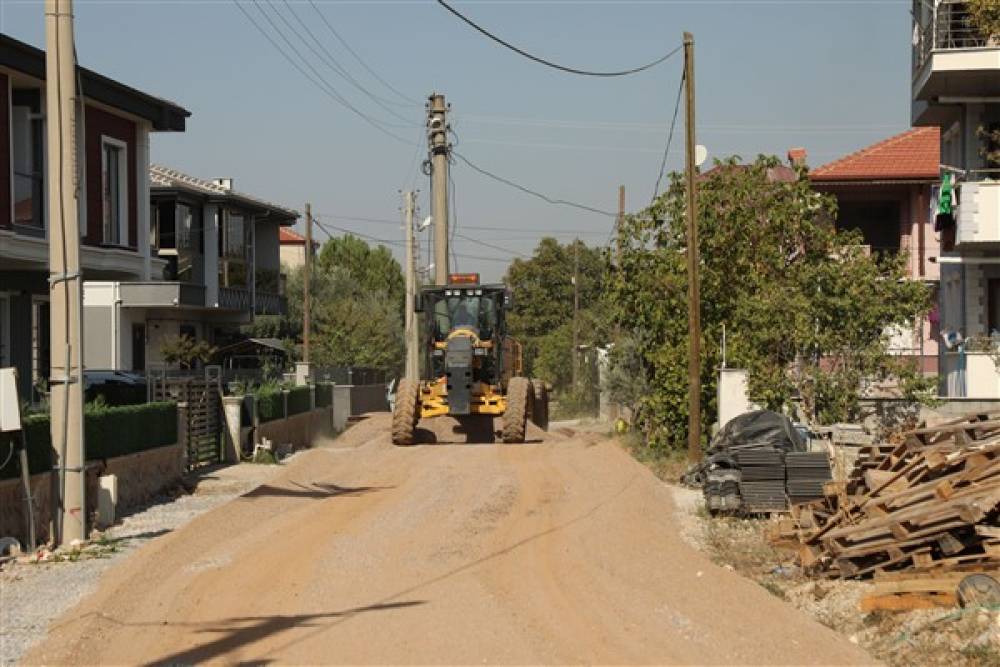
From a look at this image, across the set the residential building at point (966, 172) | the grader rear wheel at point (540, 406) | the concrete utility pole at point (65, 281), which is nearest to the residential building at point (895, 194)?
the residential building at point (966, 172)

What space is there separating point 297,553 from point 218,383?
12.3 meters

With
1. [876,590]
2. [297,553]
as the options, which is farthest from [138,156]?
[876,590]

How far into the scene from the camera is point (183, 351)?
37438 mm

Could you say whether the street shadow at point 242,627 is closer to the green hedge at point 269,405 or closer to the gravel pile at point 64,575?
the gravel pile at point 64,575

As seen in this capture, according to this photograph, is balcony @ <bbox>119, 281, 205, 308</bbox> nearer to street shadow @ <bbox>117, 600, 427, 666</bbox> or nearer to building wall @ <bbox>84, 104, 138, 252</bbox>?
building wall @ <bbox>84, 104, 138, 252</bbox>

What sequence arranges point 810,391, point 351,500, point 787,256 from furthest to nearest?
point 787,256 → point 810,391 → point 351,500

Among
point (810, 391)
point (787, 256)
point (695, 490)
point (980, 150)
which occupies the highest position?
point (980, 150)

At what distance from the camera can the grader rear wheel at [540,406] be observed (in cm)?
3606

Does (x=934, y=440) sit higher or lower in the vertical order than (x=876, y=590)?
higher

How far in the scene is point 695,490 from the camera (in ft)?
74.6

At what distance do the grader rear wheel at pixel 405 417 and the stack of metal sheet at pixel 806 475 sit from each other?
534 inches

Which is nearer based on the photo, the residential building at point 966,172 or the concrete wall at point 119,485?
Result: the concrete wall at point 119,485

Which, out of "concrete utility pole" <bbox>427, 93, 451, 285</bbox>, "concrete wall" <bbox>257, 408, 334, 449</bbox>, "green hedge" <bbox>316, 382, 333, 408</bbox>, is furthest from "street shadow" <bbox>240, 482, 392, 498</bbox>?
"concrete utility pole" <bbox>427, 93, 451, 285</bbox>

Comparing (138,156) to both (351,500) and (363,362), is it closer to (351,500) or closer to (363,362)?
(351,500)
